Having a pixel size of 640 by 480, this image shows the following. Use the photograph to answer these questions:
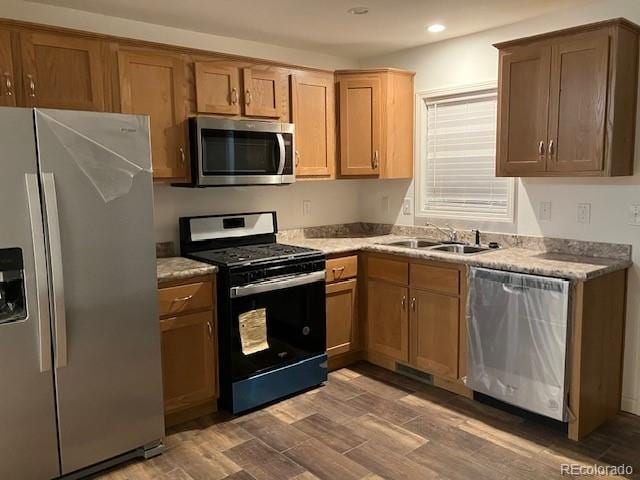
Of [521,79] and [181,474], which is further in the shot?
[521,79]

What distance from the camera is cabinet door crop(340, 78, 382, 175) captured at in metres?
3.92

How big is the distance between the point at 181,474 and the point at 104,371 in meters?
0.62

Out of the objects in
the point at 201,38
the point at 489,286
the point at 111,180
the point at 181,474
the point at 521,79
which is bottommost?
the point at 181,474

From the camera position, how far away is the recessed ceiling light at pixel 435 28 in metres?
3.42

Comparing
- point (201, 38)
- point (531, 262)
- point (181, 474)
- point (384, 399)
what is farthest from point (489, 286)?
point (201, 38)

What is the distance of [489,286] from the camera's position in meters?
3.00

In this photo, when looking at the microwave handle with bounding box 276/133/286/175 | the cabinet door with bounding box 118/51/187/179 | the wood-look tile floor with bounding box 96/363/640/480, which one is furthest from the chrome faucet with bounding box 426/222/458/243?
the cabinet door with bounding box 118/51/187/179

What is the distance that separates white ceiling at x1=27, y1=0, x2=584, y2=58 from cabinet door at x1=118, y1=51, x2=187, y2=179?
32 centimetres

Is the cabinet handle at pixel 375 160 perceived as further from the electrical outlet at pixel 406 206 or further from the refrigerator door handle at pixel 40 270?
the refrigerator door handle at pixel 40 270

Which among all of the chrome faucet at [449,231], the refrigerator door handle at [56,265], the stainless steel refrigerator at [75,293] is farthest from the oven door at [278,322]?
the chrome faucet at [449,231]

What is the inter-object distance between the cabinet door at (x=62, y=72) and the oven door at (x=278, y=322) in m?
1.32

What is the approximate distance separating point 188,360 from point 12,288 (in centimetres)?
105

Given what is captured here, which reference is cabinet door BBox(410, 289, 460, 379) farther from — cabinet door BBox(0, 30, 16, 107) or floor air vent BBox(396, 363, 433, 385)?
cabinet door BBox(0, 30, 16, 107)

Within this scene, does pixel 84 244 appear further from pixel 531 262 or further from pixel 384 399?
pixel 531 262
